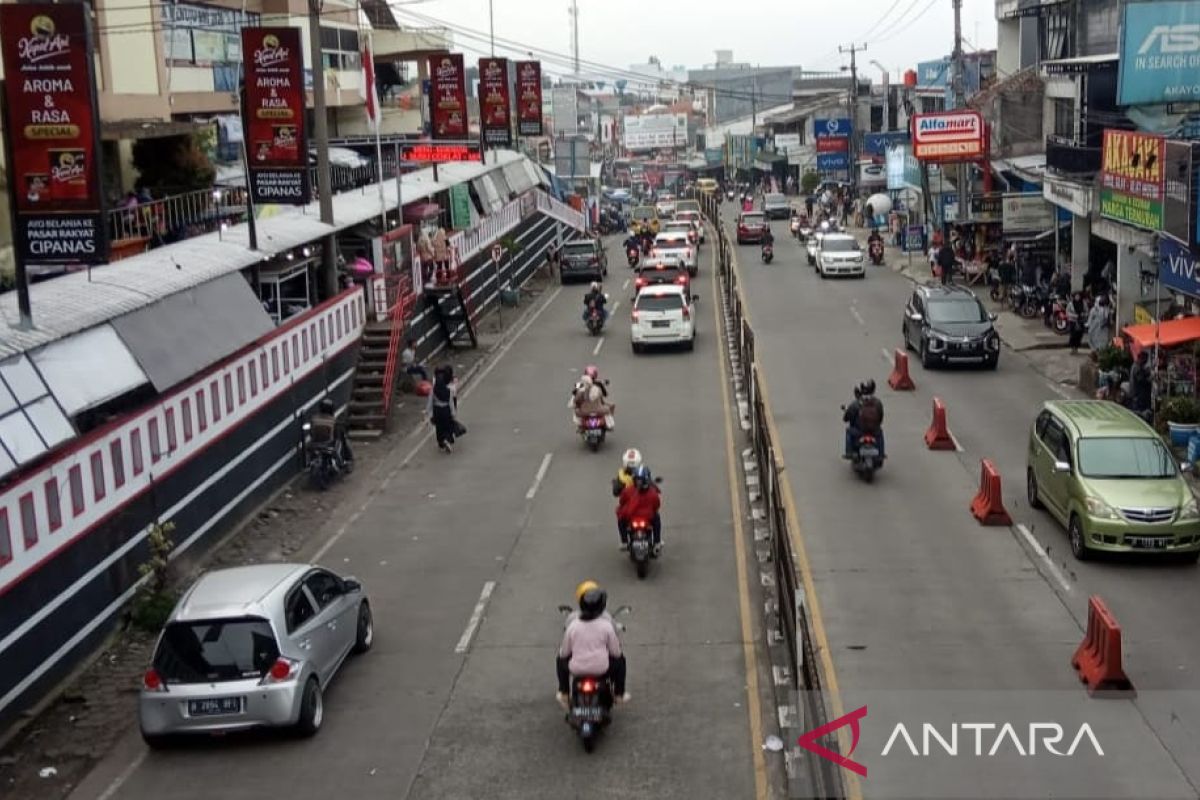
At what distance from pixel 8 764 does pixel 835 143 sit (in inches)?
3287

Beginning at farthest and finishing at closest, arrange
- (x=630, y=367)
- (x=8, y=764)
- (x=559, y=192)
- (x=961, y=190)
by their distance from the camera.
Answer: (x=559, y=192)
(x=961, y=190)
(x=630, y=367)
(x=8, y=764)

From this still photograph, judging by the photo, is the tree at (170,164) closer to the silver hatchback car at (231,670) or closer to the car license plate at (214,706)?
the silver hatchback car at (231,670)

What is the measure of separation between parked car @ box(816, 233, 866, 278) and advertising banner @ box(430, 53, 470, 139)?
15302mm

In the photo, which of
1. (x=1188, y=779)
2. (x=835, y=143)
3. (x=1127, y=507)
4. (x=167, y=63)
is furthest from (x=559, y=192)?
(x=1188, y=779)

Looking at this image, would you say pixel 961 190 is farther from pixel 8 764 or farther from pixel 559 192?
pixel 8 764

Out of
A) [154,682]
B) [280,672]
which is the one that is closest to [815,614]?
[280,672]

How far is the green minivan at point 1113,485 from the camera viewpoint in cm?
1775

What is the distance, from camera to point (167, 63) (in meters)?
36.8

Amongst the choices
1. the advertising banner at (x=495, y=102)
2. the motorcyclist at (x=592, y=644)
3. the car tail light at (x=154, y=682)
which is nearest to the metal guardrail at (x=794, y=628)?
the motorcyclist at (x=592, y=644)

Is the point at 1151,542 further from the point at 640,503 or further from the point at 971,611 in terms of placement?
the point at 640,503

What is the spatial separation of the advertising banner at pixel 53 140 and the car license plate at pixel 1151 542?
42.7ft

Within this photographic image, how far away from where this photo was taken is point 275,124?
2634 cm

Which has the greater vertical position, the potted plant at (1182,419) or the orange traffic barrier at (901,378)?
the potted plant at (1182,419)

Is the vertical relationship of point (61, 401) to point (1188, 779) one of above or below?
above
